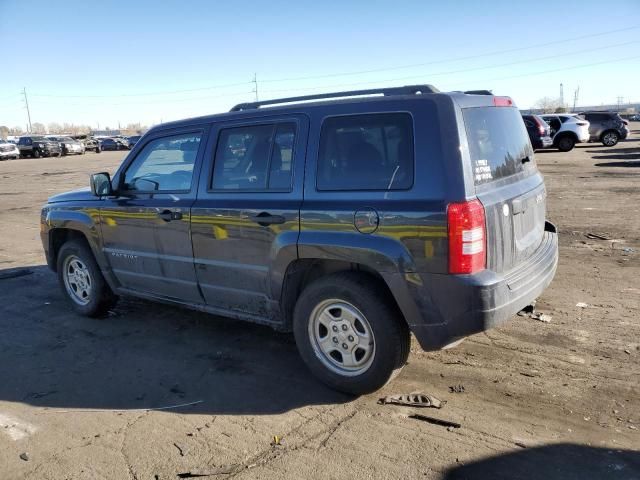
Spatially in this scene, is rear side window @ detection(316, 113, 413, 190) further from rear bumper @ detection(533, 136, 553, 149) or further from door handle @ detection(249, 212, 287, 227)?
rear bumper @ detection(533, 136, 553, 149)

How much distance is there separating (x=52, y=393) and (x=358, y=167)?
2.78 metres

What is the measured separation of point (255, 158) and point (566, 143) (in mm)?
24035

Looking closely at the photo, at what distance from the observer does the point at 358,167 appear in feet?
11.8

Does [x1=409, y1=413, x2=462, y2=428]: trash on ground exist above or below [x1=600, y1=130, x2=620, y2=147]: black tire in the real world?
below

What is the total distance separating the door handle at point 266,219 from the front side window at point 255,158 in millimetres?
212

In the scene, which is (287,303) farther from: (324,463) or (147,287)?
(147,287)

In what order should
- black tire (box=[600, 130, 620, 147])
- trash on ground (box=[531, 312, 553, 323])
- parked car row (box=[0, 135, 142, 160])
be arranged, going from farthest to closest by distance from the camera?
parked car row (box=[0, 135, 142, 160])
black tire (box=[600, 130, 620, 147])
trash on ground (box=[531, 312, 553, 323])

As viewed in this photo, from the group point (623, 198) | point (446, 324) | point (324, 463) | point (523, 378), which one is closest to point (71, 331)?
point (324, 463)

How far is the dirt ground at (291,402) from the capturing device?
302cm

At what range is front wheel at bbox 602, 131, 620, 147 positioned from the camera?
26578 mm

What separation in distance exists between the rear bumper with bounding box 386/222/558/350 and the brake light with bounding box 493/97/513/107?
50.1 inches

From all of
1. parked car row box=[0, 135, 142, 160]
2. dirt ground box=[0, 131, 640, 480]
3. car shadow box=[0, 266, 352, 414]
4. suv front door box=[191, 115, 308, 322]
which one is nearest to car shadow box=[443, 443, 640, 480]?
dirt ground box=[0, 131, 640, 480]

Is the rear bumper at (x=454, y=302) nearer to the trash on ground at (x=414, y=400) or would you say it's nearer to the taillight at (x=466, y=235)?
the taillight at (x=466, y=235)

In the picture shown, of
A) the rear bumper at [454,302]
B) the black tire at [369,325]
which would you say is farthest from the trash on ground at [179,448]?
the rear bumper at [454,302]
